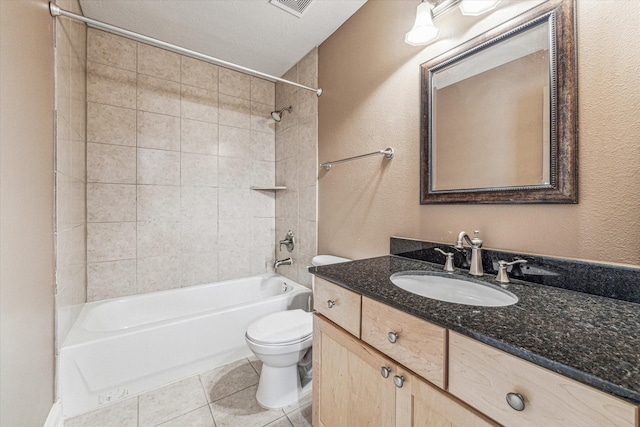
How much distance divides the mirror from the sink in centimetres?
36

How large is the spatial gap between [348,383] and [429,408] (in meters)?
0.35

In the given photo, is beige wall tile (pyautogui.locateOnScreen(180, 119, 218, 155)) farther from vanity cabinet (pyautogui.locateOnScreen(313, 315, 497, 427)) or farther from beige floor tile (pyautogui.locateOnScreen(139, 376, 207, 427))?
vanity cabinet (pyautogui.locateOnScreen(313, 315, 497, 427))

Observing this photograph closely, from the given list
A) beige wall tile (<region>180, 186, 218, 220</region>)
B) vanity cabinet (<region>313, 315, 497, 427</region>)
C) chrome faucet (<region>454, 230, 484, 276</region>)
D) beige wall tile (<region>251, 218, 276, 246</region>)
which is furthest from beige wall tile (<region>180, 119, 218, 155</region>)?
chrome faucet (<region>454, 230, 484, 276</region>)

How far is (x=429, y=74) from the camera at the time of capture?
1293 mm

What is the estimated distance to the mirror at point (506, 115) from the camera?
891 millimetres

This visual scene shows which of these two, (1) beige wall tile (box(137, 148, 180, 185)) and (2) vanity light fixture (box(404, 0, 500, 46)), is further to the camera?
(1) beige wall tile (box(137, 148, 180, 185))

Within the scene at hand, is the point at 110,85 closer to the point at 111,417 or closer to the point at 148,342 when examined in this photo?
the point at 148,342

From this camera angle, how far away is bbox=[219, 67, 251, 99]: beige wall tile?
2463 mm

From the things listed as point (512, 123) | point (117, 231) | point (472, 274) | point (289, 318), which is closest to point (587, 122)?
point (512, 123)

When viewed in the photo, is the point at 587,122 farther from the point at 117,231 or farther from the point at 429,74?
the point at 117,231

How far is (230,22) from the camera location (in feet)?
6.05

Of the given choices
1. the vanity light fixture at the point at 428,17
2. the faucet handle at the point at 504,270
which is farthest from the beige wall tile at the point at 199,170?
the faucet handle at the point at 504,270

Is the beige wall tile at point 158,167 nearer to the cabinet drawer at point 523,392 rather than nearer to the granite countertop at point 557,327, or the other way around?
the granite countertop at point 557,327

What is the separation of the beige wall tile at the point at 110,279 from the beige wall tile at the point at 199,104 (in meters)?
1.35
